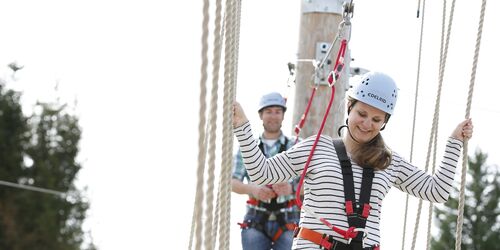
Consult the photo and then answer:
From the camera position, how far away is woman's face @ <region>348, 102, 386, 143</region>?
3.89 m

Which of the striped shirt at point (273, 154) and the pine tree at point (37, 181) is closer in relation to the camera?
the striped shirt at point (273, 154)

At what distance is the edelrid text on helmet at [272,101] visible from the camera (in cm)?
564

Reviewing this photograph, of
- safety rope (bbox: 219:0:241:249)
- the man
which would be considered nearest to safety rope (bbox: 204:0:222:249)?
safety rope (bbox: 219:0:241:249)

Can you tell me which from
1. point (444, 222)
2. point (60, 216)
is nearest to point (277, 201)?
point (60, 216)

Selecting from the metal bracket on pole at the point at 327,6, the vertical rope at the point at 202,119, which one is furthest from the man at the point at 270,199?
the vertical rope at the point at 202,119

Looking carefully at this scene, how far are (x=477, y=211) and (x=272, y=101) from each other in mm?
41041

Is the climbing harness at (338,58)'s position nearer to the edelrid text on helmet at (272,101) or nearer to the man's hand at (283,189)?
the edelrid text on helmet at (272,101)

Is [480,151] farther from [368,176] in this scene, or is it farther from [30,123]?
[368,176]

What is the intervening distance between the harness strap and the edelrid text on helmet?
179 cm

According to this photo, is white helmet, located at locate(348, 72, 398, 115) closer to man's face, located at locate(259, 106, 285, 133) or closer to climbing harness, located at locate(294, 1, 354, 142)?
climbing harness, located at locate(294, 1, 354, 142)

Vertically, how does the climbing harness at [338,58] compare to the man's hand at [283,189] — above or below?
above

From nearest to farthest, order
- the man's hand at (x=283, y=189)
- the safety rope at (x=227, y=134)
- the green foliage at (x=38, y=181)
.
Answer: the safety rope at (x=227, y=134) → the man's hand at (x=283, y=189) → the green foliage at (x=38, y=181)

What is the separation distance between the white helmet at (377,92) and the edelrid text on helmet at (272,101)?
160 cm

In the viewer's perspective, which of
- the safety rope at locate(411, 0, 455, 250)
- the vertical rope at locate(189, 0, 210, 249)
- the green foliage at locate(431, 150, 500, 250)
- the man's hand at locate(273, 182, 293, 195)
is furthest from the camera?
the green foliage at locate(431, 150, 500, 250)
